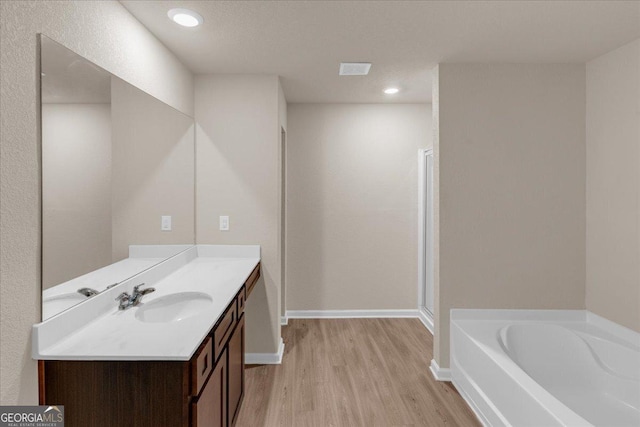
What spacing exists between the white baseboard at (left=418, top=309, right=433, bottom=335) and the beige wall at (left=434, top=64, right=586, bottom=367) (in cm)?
104

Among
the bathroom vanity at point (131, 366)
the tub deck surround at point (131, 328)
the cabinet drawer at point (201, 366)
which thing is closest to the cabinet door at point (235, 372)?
the bathroom vanity at point (131, 366)

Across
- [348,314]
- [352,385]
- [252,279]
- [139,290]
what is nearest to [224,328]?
[139,290]

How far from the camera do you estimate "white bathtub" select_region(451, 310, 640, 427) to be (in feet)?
6.91

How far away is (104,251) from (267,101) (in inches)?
72.0

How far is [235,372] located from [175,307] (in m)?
0.53

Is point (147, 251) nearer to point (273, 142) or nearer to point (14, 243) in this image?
point (14, 243)

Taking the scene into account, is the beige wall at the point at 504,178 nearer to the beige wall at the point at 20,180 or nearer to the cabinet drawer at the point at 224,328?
A: the cabinet drawer at the point at 224,328

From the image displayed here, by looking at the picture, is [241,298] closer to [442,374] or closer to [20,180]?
[20,180]

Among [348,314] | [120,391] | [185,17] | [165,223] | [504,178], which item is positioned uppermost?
[185,17]

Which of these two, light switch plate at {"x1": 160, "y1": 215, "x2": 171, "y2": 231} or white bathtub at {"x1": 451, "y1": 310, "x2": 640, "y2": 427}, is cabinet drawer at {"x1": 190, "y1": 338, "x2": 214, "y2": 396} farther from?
white bathtub at {"x1": 451, "y1": 310, "x2": 640, "y2": 427}

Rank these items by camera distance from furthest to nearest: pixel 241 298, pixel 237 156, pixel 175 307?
1. pixel 237 156
2. pixel 241 298
3. pixel 175 307

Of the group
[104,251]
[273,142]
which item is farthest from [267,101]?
[104,251]

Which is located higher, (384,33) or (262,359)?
(384,33)

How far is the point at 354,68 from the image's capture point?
118 inches
